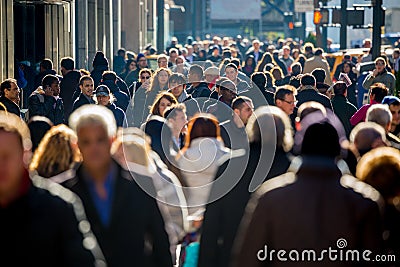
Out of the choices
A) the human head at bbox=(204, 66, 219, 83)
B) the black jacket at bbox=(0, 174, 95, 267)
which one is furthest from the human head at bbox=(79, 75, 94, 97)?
the black jacket at bbox=(0, 174, 95, 267)

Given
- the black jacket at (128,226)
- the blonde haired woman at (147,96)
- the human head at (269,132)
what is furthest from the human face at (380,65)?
the black jacket at (128,226)

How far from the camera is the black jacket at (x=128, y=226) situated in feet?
23.5

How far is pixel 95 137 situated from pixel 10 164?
3.73ft

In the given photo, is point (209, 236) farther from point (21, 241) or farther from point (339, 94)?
point (339, 94)

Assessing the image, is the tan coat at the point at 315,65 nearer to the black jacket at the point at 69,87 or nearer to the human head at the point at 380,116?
the black jacket at the point at 69,87

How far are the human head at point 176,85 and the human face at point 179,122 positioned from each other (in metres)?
5.78

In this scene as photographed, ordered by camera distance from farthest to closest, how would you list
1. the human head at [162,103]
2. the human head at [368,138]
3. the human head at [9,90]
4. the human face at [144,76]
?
the human face at [144,76]
the human head at [9,90]
the human head at [162,103]
the human head at [368,138]

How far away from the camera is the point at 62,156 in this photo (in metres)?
8.18

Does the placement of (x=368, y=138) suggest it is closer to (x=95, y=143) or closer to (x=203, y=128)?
(x=203, y=128)

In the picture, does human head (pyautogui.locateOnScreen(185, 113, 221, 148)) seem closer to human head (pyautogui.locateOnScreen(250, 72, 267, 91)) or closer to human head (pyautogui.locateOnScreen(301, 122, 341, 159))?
human head (pyautogui.locateOnScreen(301, 122, 341, 159))

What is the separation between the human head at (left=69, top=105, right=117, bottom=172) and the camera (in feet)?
23.2

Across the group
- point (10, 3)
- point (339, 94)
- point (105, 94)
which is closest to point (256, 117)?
point (105, 94)

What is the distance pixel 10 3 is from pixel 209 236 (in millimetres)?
15083

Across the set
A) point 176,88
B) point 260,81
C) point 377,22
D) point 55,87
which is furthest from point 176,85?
point 377,22
